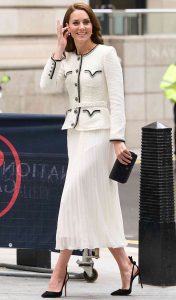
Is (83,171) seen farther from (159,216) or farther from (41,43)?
(41,43)

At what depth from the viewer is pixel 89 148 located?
26.5 ft

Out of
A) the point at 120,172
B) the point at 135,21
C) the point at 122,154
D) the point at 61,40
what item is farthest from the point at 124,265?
the point at 135,21

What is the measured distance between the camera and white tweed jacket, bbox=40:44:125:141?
8.06 meters

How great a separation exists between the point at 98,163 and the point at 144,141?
657mm

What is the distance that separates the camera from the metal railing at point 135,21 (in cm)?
2445

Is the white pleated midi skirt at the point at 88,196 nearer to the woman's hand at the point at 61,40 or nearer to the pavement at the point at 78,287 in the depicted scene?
the pavement at the point at 78,287

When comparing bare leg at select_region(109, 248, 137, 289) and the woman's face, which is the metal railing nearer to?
the woman's face

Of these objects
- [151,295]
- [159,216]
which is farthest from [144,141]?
[151,295]

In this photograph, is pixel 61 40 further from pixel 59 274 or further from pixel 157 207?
pixel 59 274

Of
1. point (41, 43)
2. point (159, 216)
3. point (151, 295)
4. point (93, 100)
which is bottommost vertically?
point (151, 295)

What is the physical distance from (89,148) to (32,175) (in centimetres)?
112

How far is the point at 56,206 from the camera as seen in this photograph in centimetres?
908

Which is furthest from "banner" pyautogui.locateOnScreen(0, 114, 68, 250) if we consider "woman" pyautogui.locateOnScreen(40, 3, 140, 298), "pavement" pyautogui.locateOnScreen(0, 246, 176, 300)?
"woman" pyautogui.locateOnScreen(40, 3, 140, 298)

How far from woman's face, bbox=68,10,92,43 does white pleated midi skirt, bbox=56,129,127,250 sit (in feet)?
2.03
